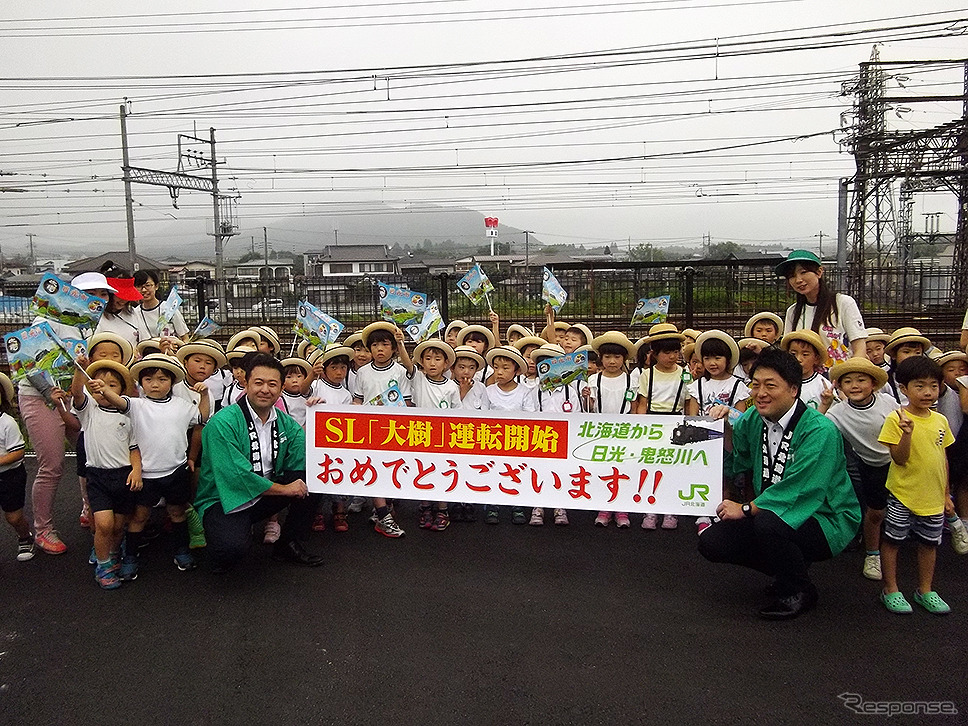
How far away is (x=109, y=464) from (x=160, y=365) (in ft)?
2.22

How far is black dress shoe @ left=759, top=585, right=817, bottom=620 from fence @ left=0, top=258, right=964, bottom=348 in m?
6.13

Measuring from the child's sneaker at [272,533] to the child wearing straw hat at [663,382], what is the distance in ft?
8.83

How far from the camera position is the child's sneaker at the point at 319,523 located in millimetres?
5113

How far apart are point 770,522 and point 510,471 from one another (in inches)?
60.3

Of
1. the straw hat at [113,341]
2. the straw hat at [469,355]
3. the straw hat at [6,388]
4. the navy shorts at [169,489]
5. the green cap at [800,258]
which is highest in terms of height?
the green cap at [800,258]

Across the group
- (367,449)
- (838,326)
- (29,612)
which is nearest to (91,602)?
(29,612)

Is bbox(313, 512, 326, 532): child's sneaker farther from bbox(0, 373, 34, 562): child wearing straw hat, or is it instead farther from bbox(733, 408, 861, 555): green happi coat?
bbox(733, 408, 861, 555): green happi coat

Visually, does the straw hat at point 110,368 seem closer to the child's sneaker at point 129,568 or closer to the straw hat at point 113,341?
the straw hat at point 113,341

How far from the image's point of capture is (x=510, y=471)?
4.30 meters

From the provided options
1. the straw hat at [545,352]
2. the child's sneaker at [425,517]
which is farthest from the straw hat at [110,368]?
the straw hat at [545,352]

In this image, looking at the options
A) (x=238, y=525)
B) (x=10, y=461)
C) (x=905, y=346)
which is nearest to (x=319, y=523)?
(x=238, y=525)

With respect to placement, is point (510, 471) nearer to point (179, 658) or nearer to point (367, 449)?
point (367, 449)

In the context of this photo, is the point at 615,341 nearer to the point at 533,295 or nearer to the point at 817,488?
the point at 817,488

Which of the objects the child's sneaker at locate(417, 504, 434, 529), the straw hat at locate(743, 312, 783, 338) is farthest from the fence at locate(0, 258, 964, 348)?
the child's sneaker at locate(417, 504, 434, 529)
